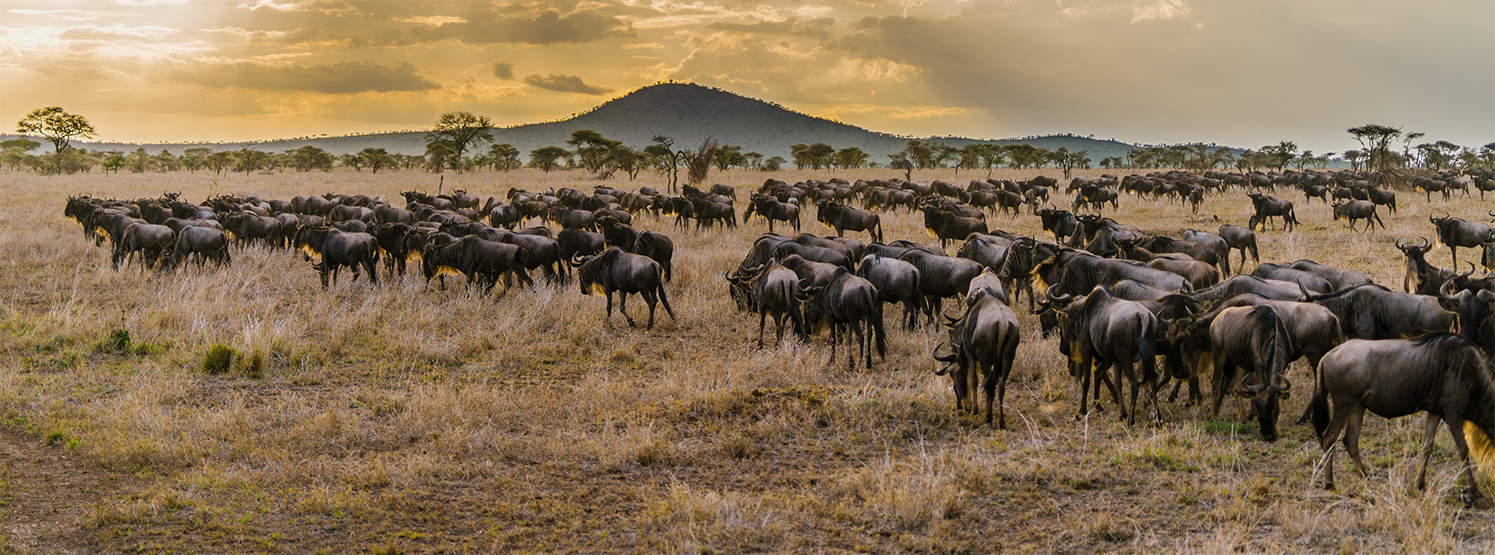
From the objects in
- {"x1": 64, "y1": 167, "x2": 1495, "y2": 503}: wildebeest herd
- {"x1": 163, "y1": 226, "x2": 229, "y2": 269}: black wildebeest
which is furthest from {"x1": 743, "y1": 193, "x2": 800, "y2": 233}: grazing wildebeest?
{"x1": 163, "y1": 226, "x2": 229, "y2": 269}: black wildebeest

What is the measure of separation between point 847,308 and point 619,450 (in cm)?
346

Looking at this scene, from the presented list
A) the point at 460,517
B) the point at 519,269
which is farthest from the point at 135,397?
the point at 519,269

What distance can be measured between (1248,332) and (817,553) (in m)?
4.03

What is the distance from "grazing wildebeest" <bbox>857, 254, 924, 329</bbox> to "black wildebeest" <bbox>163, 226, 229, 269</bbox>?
11.8 m

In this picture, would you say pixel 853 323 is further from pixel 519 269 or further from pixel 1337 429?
pixel 519 269

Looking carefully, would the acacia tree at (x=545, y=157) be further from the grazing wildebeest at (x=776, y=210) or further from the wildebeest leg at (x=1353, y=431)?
the wildebeest leg at (x=1353, y=431)

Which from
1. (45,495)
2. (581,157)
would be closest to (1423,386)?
(45,495)

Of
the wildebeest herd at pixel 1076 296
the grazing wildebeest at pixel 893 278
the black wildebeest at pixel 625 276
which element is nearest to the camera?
the wildebeest herd at pixel 1076 296

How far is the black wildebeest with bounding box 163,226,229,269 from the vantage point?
47.9 feet

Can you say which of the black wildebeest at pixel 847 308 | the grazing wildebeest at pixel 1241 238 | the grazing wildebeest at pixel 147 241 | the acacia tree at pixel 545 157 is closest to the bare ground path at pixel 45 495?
the black wildebeest at pixel 847 308

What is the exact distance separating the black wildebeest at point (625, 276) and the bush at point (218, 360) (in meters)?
4.57

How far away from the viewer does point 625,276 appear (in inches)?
453

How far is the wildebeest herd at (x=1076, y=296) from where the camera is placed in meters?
5.25

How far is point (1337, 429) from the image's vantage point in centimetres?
536
